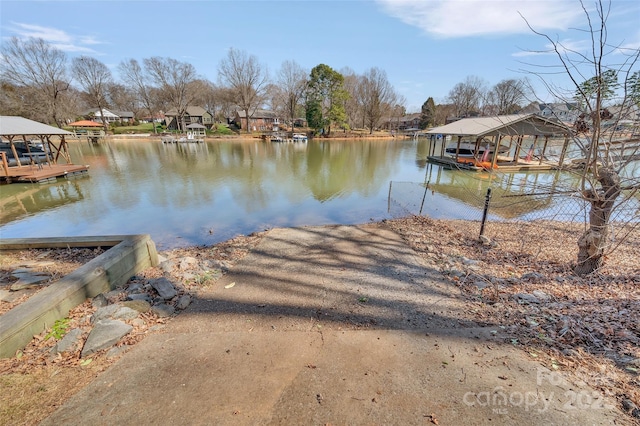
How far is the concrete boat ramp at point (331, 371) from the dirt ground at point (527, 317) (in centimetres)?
19

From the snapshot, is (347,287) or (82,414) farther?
(347,287)

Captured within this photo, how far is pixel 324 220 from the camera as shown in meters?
9.80

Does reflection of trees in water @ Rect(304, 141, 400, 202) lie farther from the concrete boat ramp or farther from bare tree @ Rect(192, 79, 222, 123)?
bare tree @ Rect(192, 79, 222, 123)

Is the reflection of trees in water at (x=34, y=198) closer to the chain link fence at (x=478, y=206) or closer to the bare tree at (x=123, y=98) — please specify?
the chain link fence at (x=478, y=206)

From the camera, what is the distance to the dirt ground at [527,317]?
204cm

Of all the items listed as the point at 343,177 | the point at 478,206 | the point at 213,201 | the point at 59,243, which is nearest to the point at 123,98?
the point at 343,177

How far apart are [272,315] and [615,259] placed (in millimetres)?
6062

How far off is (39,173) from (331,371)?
20.5 m

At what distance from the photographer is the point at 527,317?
305 centimetres

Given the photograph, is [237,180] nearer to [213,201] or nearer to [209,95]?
[213,201]

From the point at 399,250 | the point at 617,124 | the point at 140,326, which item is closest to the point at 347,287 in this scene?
the point at 399,250

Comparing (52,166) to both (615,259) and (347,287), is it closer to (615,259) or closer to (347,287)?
(347,287)

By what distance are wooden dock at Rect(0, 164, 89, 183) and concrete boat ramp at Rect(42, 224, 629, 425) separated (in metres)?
17.6

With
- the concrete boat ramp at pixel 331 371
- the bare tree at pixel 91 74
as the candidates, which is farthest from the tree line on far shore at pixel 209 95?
the concrete boat ramp at pixel 331 371
